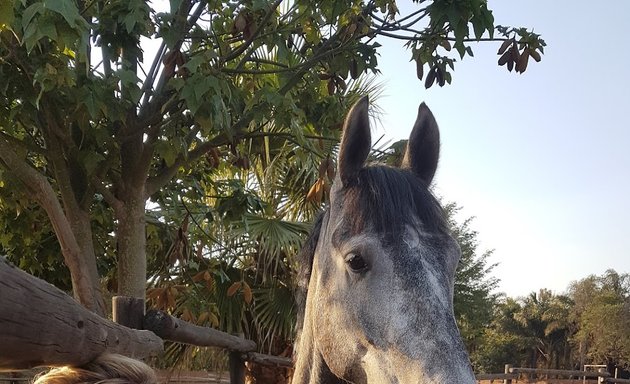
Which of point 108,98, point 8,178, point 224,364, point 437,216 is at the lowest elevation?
point 224,364

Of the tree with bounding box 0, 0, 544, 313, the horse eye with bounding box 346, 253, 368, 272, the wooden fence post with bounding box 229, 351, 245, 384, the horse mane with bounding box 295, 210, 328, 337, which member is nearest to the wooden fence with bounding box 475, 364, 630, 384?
the wooden fence post with bounding box 229, 351, 245, 384

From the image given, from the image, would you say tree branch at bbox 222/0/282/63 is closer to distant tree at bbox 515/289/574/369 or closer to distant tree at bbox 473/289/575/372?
distant tree at bbox 473/289/575/372

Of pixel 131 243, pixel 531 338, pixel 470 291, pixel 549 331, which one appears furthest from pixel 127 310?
pixel 531 338

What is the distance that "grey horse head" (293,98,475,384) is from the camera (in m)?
1.53

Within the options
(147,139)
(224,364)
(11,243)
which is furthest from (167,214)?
(224,364)

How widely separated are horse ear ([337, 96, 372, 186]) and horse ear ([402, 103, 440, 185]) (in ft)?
0.77

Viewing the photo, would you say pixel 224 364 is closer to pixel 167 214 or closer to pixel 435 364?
pixel 167 214

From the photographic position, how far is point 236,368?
5195 millimetres

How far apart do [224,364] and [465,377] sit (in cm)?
603

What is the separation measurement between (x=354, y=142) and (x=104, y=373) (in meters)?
1.08

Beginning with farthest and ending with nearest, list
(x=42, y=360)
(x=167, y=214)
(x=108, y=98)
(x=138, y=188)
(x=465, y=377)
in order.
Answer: (x=167, y=214) < (x=138, y=188) < (x=108, y=98) < (x=465, y=377) < (x=42, y=360)

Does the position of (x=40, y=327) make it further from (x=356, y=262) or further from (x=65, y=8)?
(x=65, y=8)

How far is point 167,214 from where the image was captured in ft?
15.7

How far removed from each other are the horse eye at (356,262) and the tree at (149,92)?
4.03 feet
